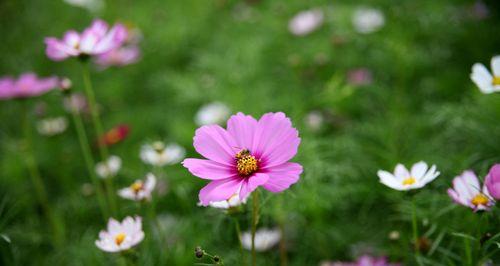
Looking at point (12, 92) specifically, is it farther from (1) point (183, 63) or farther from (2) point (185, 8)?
(2) point (185, 8)

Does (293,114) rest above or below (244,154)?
above

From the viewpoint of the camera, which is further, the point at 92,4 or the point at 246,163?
the point at 92,4

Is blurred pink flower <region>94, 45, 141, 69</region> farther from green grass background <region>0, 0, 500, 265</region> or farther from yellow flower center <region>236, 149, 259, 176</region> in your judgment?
yellow flower center <region>236, 149, 259, 176</region>

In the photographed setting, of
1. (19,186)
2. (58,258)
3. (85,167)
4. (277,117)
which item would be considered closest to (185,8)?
(85,167)

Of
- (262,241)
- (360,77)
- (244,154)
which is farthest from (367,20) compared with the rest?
(244,154)

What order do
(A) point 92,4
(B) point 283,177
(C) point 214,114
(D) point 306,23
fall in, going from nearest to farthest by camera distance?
(B) point 283,177 < (C) point 214,114 < (D) point 306,23 < (A) point 92,4

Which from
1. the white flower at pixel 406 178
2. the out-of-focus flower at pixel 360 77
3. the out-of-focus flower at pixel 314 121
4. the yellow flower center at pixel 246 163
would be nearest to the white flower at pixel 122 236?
the yellow flower center at pixel 246 163

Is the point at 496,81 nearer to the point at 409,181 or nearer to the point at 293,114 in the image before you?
the point at 409,181

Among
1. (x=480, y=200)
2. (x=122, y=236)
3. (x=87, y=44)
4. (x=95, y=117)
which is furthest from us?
(x=95, y=117)
